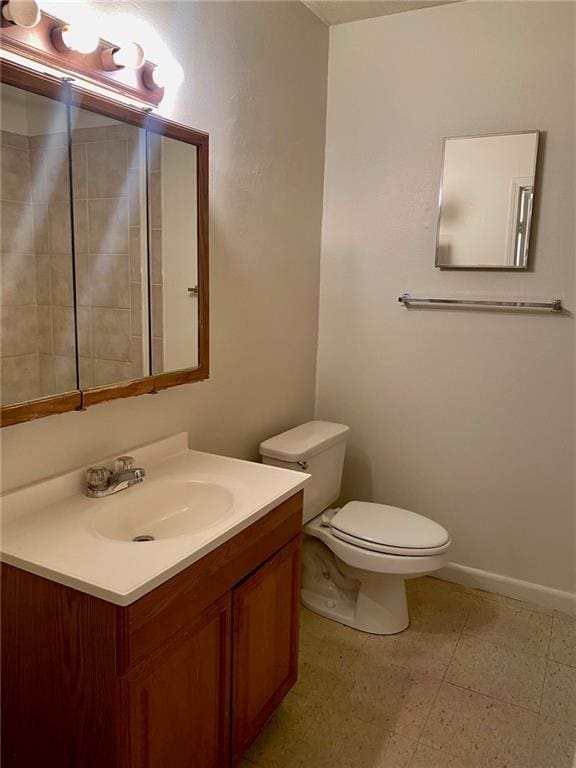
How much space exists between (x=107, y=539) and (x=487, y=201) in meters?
1.98

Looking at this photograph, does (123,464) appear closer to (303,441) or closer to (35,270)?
(35,270)

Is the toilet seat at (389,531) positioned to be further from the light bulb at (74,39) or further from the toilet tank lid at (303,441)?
the light bulb at (74,39)

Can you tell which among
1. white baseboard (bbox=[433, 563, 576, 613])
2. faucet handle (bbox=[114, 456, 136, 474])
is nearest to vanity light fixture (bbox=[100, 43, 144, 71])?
faucet handle (bbox=[114, 456, 136, 474])

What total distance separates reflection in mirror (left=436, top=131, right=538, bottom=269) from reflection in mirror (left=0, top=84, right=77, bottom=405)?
5.38 feet

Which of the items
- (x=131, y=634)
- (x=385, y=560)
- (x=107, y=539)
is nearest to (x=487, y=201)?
(x=385, y=560)

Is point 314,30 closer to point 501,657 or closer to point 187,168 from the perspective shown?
point 187,168

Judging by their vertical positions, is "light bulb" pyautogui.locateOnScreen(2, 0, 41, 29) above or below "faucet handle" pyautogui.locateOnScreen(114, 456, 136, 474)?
above

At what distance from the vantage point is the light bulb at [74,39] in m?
1.37

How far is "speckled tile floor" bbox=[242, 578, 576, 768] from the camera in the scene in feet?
5.91

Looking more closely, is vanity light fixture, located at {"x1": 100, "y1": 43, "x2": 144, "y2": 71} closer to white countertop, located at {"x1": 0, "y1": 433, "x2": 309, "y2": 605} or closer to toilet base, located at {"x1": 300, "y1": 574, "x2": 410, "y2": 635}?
white countertop, located at {"x1": 0, "y1": 433, "x2": 309, "y2": 605}

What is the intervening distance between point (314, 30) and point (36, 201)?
1.72 m

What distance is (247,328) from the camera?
2.34m

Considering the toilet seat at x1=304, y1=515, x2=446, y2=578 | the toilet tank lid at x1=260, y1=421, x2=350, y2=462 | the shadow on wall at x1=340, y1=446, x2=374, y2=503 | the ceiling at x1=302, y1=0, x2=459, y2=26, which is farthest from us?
the shadow on wall at x1=340, y1=446, x2=374, y2=503

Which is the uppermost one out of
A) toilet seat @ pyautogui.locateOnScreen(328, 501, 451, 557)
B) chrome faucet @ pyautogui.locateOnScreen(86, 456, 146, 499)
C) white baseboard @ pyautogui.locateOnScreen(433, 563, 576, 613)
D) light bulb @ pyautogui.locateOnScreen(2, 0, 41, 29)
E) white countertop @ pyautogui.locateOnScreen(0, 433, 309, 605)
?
light bulb @ pyautogui.locateOnScreen(2, 0, 41, 29)
